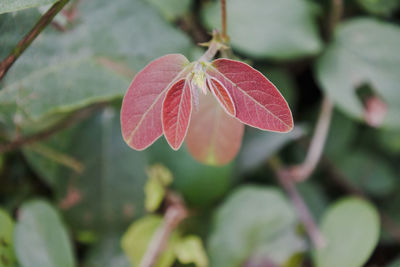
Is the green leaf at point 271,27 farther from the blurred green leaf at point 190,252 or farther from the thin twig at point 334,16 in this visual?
the blurred green leaf at point 190,252

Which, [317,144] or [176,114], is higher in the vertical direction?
[176,114]

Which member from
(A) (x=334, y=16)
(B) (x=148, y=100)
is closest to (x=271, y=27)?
(A) (x=334, y=16)

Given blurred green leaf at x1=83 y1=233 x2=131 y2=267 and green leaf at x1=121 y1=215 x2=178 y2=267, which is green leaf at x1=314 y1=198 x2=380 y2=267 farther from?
blurred green leaf at x1=83 y1=233 x2=131 y2=267

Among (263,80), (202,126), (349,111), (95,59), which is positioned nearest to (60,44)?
(95,59)

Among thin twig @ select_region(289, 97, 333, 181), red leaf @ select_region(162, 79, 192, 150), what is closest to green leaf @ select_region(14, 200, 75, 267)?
red leaf @ select_region(162, 79, 192, 150)

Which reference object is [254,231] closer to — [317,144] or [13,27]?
[317,144]

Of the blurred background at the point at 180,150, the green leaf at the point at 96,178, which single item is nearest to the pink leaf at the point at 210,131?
the blurred background at the point at 180,150
